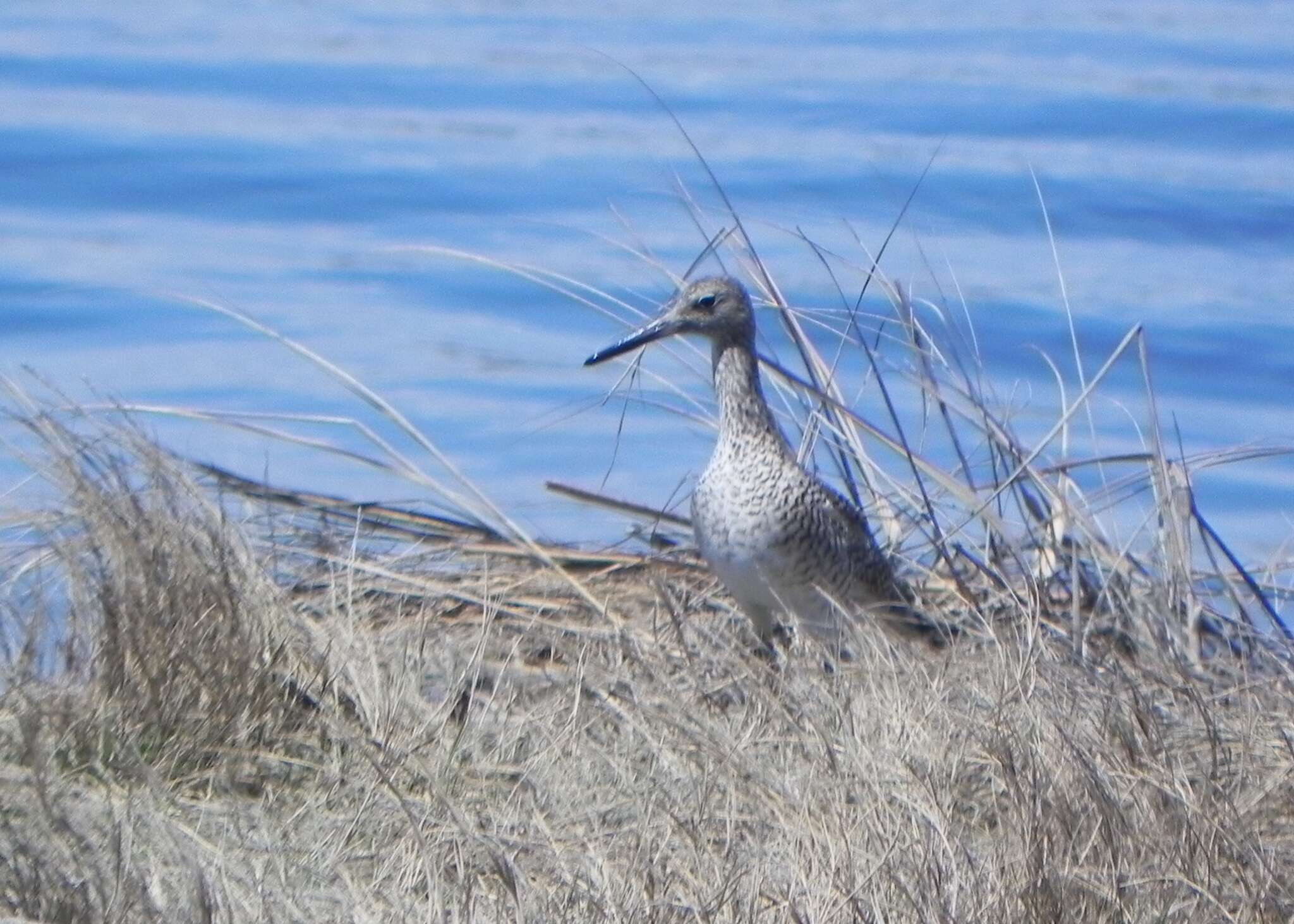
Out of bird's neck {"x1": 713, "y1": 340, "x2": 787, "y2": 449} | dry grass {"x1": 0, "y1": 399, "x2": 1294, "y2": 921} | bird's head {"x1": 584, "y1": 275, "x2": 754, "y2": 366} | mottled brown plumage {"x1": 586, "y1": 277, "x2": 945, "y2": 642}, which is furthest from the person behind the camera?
bird's head {"x1": 584, "y1": 275, "x2": 754, "y2": 366}

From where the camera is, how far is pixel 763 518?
4.43 meters

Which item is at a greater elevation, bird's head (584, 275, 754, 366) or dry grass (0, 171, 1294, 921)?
bird's head (584, 275, 754, 366)

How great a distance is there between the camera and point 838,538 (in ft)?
14.8

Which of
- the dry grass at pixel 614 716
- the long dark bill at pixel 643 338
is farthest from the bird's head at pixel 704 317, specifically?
the dry grass at pixel 614 716

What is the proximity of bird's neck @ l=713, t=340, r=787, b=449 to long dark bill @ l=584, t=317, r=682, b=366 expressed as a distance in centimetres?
13

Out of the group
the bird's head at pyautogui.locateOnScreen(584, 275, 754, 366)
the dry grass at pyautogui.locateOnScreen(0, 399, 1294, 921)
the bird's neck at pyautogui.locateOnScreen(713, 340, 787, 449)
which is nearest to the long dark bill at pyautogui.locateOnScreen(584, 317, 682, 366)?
the bird's head at pyautogui.locateOnScreen(584, 275, 754, 366)

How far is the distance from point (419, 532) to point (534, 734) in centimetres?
147

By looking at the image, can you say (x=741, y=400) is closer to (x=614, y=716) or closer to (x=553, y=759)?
(x=614, y=716)

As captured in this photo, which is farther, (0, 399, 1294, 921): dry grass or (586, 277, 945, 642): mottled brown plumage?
(586, 277, 945, 642): mottled brown plumage

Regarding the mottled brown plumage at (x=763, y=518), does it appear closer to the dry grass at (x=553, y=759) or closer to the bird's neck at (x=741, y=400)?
the bird's neck at (x=741, y=400)

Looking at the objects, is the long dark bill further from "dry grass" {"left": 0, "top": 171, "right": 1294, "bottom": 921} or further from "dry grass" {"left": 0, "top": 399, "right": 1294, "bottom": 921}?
"dry grass" {"left": 0, "top": 399, "right": 1294, "bottom": 921}

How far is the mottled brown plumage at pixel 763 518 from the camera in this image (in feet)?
14.5

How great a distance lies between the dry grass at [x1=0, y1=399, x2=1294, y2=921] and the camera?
2818 mm

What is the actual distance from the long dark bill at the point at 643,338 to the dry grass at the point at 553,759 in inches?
28.1
